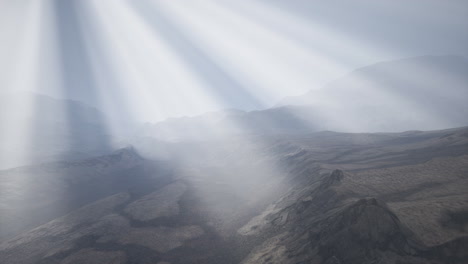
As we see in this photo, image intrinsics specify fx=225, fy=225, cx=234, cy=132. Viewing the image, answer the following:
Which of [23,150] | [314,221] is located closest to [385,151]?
[314,221]

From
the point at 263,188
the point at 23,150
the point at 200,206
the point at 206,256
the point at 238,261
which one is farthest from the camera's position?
the point at 23,150

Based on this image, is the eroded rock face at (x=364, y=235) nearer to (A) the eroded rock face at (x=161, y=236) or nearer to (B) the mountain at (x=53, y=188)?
(A) the eroded rock face at (x=161, y=236)

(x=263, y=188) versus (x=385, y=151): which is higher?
(x=385, y=151)

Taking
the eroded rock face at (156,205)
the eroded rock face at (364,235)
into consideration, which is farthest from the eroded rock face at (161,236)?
the eroded rock face at (364,235)

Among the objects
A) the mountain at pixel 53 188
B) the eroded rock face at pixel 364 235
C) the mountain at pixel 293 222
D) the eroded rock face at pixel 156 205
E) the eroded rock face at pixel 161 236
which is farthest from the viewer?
the mountain at pixel 53 188

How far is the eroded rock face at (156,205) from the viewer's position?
43.5 metres

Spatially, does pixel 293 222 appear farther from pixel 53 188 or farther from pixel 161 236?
pixel 53 188

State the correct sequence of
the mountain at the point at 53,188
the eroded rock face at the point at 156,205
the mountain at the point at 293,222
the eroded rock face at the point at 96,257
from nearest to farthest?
the mountain at the point at 293,222, the eroded rock face at the point at 96,257, the eroded rock face at the point at 156,205, the mountain at the point at 53,188

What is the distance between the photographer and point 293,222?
30.9 metres

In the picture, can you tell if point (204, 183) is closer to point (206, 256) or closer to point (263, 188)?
point (263, 188)

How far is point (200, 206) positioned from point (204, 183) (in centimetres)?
2099

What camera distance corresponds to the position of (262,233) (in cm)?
3200

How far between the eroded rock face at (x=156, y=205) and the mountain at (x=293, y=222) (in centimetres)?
23

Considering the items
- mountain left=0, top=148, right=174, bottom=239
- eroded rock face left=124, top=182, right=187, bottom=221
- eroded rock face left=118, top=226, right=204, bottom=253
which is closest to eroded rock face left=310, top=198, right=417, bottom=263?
eroded rock face left=118, top=226, right=204, bottom=253
